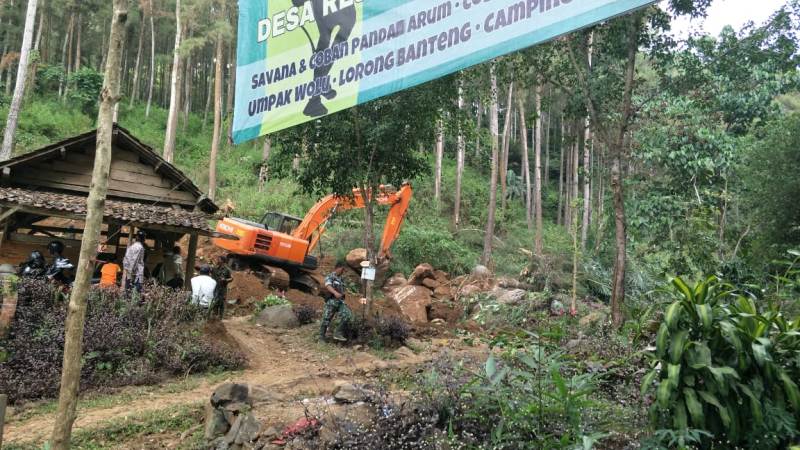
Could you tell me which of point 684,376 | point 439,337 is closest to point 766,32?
point 439,337

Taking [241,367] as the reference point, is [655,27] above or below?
above

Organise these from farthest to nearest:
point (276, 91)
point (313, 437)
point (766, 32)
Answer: point (766, 32)
point (276, 91)
point (313, 437)

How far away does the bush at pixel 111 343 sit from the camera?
7707mm

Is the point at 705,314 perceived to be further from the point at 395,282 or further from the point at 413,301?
the point at 395,282

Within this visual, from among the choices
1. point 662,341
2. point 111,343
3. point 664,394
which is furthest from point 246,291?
point 664,394

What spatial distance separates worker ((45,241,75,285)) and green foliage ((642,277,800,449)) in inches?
354

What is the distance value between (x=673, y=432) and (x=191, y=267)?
1093cm

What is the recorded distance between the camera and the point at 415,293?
649 inches

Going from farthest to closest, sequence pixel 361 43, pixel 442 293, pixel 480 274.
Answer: pixel 480 274, pixel 442 293, pixel 361 43

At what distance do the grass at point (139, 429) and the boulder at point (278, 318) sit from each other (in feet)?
17.5

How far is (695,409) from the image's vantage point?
A: 368 centimetres

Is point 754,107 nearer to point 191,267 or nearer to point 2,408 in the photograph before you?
point 191,267

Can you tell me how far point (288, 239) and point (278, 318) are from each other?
3808 mm

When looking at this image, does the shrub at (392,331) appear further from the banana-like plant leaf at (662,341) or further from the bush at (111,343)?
the banana-like plant leaf at (662,341)
